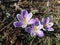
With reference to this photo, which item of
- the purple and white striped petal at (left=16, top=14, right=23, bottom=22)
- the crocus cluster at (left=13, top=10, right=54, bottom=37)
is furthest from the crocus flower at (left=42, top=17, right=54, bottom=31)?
the purple and white striped petal at (left=16, top=14, right=23, bottom=22)

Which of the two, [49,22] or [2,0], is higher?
[2,0]

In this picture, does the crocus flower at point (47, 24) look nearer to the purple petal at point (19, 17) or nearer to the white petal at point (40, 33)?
the white petal at point (40, 33)

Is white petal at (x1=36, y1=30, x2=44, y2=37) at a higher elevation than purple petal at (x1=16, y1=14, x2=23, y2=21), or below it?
below

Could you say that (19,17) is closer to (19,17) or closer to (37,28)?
(19,17)

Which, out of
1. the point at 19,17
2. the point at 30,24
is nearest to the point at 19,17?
the point at 19,17

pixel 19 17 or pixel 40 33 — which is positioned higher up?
pixel 19 17

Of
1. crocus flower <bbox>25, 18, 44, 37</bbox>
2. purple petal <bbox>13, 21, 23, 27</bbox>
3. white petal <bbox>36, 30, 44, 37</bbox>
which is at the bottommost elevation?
white petal <bbox>36, 30, 44, 37</bbox>

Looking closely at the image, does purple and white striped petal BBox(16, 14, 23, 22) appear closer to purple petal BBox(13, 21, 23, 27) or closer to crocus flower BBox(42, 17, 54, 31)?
purple petal BBox(13, 21, 23, 27)

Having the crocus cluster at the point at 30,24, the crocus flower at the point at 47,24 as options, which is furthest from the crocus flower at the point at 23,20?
the crocus flower at the point at 47,24

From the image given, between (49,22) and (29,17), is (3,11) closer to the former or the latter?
(29,17)

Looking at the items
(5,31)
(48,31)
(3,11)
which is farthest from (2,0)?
(48,31)

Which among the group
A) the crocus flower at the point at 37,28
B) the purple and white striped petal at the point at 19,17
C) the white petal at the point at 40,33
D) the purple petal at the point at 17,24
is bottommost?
the white petal at the point at 40,33
